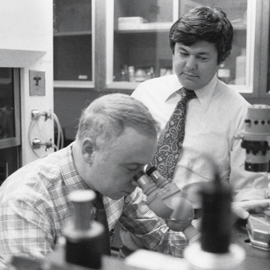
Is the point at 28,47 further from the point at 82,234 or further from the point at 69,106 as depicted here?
the point at 82,234

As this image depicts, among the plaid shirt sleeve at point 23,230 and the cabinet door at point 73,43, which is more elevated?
the cabinet door at point 73,43

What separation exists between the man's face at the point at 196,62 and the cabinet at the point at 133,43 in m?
0.81

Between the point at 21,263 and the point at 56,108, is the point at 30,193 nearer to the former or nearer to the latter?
the point at 21,263

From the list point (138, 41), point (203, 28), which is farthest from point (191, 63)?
point (138, 41)

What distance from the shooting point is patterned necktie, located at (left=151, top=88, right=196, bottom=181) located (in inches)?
70.9

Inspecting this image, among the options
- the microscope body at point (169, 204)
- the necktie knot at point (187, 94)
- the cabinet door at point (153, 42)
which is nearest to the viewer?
the microscope body at point (169, 204)

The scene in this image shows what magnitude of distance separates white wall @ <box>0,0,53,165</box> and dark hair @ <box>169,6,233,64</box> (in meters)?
0.80

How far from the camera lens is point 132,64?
10.3ft

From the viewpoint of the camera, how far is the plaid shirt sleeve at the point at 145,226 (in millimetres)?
1319

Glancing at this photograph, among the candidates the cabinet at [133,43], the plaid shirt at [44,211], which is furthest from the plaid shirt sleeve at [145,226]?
the cabinet at [133,43]

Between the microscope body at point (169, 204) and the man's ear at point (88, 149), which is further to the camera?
the man's ear at point (88, 149)

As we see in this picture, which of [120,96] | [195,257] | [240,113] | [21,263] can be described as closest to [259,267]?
[195,257]

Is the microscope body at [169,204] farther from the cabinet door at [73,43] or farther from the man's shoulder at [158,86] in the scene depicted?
the cabinet door at [73,43]

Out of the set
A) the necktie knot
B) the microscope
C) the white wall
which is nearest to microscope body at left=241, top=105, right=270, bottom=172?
the microscope
